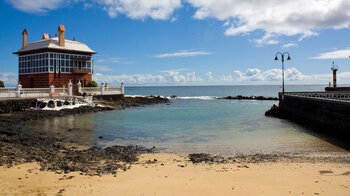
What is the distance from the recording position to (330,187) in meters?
8.68

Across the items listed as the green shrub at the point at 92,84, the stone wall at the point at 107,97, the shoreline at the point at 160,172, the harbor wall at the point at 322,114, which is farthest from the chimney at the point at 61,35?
the shoreline at the point at 160,172

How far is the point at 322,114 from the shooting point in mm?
22406

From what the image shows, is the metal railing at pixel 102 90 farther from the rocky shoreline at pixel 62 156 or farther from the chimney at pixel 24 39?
the rocky shoreline at pixel 62 156

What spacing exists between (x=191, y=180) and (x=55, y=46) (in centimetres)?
4299

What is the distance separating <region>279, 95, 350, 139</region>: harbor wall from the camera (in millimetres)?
18203

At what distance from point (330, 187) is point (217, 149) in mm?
6739

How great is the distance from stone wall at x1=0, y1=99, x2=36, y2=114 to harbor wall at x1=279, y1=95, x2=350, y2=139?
2535 cm

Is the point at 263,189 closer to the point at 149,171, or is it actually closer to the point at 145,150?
the point at 149,171

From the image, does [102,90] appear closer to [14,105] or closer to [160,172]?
[14,105]

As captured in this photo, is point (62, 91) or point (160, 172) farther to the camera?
point (62, 91)

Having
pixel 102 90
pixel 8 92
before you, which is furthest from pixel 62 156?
pixel 102 90

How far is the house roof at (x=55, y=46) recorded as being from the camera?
156 ft

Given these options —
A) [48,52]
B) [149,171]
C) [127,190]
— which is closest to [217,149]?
[149,171]

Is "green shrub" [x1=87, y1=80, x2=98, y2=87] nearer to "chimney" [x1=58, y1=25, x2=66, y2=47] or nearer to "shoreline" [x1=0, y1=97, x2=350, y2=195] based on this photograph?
"chimney" [x1=58, y1=25, x2=66, y2=47]
